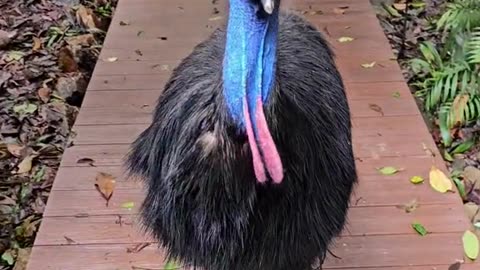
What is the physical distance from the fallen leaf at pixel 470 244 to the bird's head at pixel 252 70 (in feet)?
3.63

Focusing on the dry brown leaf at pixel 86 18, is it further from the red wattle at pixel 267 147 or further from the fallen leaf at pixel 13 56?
the red wattle at pixel 267 147

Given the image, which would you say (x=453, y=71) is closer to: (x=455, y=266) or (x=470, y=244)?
(x=470, y=244)

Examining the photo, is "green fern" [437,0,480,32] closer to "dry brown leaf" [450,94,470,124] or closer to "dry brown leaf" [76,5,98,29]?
"dry brown leaf" [450,94,470,124]

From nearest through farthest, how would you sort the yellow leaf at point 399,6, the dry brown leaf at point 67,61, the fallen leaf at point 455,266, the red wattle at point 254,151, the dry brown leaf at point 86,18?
the red wattle at point 254,151 < the fallen leaf at point 455,266 < the dry brown leaf at point 67,61 < the dry brown leaf at point 86,18 < the yellow leaf at point 399,6

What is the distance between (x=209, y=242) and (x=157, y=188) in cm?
23

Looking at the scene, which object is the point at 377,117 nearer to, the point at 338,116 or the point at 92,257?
the point at 338,116

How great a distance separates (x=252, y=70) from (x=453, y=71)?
7.66 feet

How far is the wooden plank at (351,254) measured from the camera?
262cm

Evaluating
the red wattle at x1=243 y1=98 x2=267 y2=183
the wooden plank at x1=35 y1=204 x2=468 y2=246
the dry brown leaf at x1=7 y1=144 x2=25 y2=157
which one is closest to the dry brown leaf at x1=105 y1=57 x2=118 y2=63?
the dry brown leaf at x1=7 y1=144 x2=25 y2=157

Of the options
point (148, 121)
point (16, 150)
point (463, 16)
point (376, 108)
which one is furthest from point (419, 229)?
point (16, 150)

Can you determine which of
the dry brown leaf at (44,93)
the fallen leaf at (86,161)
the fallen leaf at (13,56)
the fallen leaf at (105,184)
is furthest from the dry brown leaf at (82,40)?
the fallen leaf at (105,184)

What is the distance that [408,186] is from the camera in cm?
294

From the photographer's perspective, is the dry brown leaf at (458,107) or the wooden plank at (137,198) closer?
the wooden plank at (137,198)

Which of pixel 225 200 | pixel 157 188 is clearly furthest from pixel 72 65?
pixel 225 200
